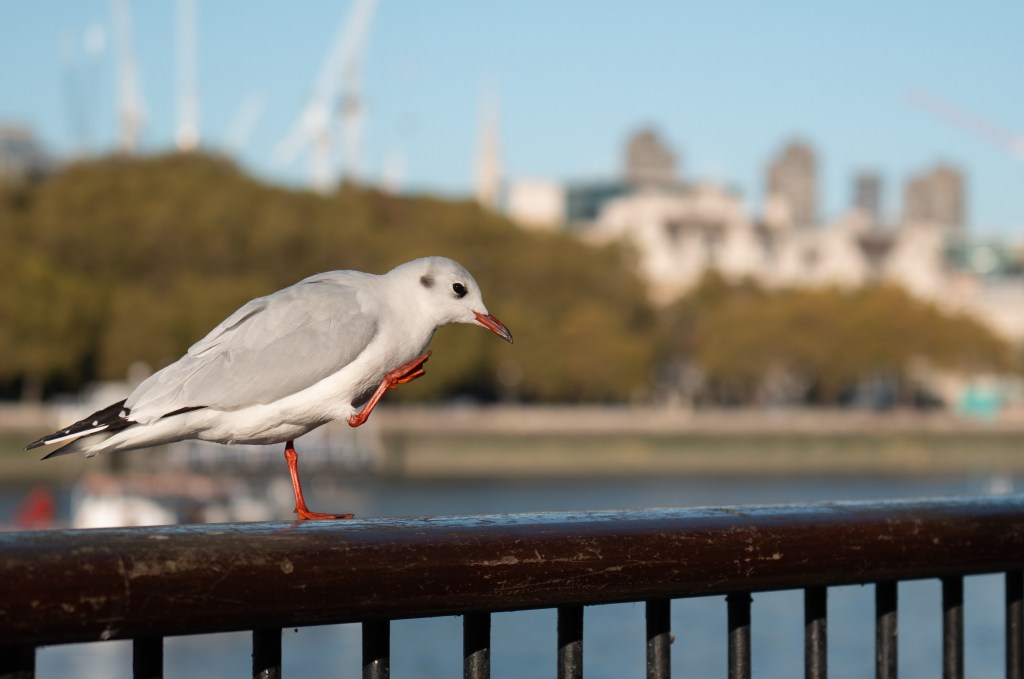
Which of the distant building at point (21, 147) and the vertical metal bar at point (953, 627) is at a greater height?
the distant building at point (21, 147)

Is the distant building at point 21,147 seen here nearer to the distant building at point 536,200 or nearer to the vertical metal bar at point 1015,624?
the distant building at point 536,200

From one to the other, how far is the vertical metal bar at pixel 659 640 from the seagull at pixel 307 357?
1.29 feet

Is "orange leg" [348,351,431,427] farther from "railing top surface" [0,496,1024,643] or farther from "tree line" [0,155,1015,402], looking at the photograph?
"tree line" [0,155,1015,402]

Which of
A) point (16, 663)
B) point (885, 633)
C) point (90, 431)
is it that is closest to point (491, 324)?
point (90, 431)

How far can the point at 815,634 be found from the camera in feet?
7.65

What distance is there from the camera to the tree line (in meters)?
61.2

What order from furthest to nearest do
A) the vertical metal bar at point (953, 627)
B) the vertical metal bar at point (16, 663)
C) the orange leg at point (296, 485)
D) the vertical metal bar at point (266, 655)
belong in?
the vertical metal bar at point (953, 627) → the orange leg at point (296, 485) → the vertical metal bar at point (266, 655) → the vertical metal bar at point (16, 663)

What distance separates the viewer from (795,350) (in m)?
79.8

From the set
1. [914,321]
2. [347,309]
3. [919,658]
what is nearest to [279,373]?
[347,309]

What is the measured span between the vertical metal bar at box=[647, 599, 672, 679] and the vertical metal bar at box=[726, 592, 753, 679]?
11 cm

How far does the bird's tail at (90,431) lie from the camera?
1.89m

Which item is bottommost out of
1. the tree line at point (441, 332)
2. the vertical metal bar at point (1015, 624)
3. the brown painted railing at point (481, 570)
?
the vertical metal bar at point (1015, 624)

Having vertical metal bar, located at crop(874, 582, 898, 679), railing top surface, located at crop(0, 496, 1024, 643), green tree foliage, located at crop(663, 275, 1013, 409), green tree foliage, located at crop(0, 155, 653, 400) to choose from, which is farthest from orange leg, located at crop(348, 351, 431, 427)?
green tree foliage, located at crop(663, 275, 1013, 409)

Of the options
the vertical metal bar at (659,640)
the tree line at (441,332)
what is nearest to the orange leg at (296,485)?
the vertical metal bar at (659,640)
